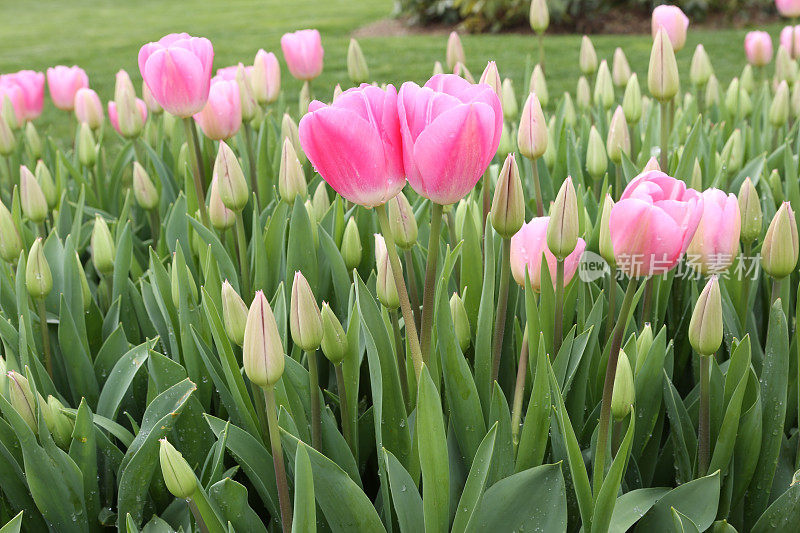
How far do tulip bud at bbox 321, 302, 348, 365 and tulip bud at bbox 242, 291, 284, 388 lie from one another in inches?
6.5

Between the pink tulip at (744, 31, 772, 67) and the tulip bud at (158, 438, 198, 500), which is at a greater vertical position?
the pink tulip at (744, 31, 772, 67)

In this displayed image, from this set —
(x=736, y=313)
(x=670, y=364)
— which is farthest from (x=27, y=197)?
(x=736, y=313)

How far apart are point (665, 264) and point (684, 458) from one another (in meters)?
0.42

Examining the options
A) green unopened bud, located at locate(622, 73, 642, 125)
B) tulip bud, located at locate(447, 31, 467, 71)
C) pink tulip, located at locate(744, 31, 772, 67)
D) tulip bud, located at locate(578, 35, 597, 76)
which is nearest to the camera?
Answer: green unopened bud, located at locate(622, 73, 642, 125)

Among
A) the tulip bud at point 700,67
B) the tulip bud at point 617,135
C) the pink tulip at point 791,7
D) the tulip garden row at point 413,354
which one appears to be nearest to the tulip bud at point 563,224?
the tulip garden row at point 413,354

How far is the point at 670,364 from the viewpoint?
1.43 meters

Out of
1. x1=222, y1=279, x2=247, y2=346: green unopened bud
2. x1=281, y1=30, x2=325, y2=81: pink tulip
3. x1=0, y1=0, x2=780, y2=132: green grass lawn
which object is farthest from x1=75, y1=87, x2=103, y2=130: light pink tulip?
x1=0, y1=0, x2=780, y2=132: green grass lawn

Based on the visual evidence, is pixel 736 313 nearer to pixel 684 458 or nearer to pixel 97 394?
pixel 684 458

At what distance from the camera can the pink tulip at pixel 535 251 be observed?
1.30 metres

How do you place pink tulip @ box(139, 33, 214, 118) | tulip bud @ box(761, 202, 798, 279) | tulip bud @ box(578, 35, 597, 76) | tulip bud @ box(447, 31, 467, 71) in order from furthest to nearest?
tulip bud @ box(578, 35, 597, 76) < tulip bud @ box(447, 31, 467, 71) < pink tulip @ box(139, 33, 214, 118) < tulip bud @ box(761, 202, 798, 279)

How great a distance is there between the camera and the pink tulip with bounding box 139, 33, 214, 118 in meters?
1.61

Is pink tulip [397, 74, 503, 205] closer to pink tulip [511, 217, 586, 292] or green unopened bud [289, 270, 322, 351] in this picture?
green unopened bud [289, 270, 322, 351]

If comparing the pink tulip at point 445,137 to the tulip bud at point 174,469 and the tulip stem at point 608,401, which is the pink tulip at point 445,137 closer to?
the tulip stem at point 608,401

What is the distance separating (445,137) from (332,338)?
38 cm
